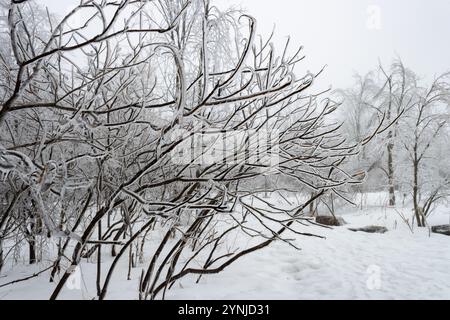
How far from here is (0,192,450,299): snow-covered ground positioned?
3.33 meters

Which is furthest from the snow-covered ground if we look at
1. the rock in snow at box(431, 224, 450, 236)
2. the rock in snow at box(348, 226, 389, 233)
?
the rock in snow at box(348, 226, 389, 233)

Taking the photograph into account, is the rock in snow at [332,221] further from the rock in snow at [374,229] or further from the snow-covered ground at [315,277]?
the snow-covered ground at [315,277]

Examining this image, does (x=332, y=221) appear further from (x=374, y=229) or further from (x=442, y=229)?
(x=442, y=229)

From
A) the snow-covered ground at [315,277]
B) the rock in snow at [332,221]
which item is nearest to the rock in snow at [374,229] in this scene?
the rock in snow at [332,221]

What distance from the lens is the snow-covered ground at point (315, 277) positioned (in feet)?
10.9

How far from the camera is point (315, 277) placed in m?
4.19

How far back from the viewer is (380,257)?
18.0ft

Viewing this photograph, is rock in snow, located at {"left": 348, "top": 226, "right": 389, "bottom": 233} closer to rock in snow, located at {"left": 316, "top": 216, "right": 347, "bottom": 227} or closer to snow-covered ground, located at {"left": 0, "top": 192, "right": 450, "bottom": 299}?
rock in snow, located at {"left": 316, "top": 216, "right": 347, "bottom": 227}

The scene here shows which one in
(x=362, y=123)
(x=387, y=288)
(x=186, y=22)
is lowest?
(x=387, y=288)

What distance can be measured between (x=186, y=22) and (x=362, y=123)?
19512 mm

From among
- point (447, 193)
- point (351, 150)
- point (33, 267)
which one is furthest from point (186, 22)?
point (447, 193)

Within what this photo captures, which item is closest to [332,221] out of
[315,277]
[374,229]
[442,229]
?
[374,229]

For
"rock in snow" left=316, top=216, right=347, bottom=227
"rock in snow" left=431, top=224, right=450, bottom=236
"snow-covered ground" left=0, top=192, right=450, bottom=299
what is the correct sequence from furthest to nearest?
"rock in snow" left=316, top=216, right=347, bottom=227 → "rock in snow" left=431, top=224, right=450, bottom=236 → "snow-covered ground" left=0, top=192, right=450, bottom=299

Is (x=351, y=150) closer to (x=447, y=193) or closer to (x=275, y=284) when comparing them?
(x=275, y=284)
